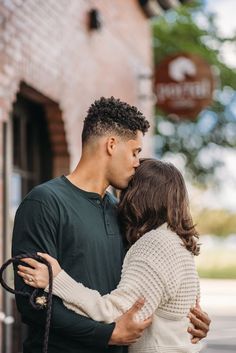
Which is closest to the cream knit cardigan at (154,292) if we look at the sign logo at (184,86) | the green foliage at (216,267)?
the sign logo at (184,86)

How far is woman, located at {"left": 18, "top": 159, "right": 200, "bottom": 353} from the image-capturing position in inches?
123

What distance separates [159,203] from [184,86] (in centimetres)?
908

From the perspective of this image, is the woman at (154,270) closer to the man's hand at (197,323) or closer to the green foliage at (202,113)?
the man's hand at (197,323)

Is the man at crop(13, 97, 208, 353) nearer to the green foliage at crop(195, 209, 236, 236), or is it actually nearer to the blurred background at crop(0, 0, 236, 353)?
the blurred background at crop(0, 0, 236, 353)

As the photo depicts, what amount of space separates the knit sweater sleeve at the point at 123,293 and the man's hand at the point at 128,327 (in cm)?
3

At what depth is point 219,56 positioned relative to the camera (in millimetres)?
25672

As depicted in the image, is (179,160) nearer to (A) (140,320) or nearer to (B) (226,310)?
(B) (226,310)

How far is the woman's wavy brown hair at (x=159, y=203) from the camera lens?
338 centimetres

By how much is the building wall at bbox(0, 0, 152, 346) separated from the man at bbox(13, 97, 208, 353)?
3.36 m

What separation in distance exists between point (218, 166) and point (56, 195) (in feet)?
77.3

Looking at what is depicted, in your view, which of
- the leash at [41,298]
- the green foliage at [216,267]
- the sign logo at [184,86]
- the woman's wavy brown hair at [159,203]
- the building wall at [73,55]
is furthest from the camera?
the green foliage at [216,267]

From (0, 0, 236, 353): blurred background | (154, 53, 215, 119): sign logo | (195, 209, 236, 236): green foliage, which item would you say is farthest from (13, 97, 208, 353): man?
(195, 209, 236, 236): green foliage

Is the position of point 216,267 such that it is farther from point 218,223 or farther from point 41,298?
point 41,298

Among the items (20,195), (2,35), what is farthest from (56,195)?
(20,195)
